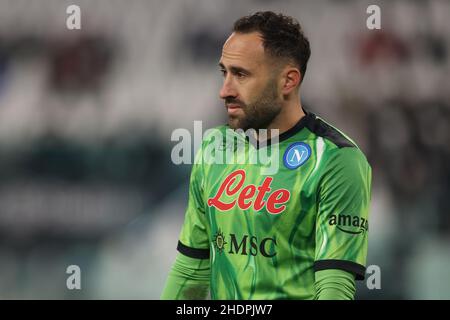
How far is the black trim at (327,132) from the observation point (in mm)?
2828

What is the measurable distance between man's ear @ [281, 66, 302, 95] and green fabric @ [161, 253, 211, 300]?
2.44 feet

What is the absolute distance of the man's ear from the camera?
2928 mm

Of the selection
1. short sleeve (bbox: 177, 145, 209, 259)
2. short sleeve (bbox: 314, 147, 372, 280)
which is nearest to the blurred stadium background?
short sleeve (bbox: 177, 145, 209, 259)

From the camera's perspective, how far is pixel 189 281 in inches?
117

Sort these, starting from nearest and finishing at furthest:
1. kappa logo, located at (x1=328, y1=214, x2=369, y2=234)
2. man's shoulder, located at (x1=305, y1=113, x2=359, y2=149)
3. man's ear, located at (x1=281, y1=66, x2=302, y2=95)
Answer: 1. kappa logo, located at (x1=328, y1=214, x2=369, y2=234)
2. man's shoulder, located at (x1=305, y1=113, x2=359, y2=149)
3. man's ear, located at (x1=281, y1=66, x2=302, y2=95)

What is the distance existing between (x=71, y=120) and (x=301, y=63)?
2.00 metres

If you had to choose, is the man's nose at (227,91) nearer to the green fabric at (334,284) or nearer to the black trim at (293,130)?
the black trim at (293,130)

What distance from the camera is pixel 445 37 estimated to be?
4.73 metres

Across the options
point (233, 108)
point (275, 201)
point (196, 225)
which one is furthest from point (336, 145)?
point (196, 225)

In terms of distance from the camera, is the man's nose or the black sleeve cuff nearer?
the black sleeve cuff

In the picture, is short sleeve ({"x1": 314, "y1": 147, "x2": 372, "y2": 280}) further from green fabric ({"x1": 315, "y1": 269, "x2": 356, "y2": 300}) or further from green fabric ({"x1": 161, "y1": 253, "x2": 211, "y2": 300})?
green fabric ({"x1": 161, "y1": 253, "x2": 211, "y2": 300})

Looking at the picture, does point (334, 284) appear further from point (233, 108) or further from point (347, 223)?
point (233, 108)

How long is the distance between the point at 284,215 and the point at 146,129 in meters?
1.96
